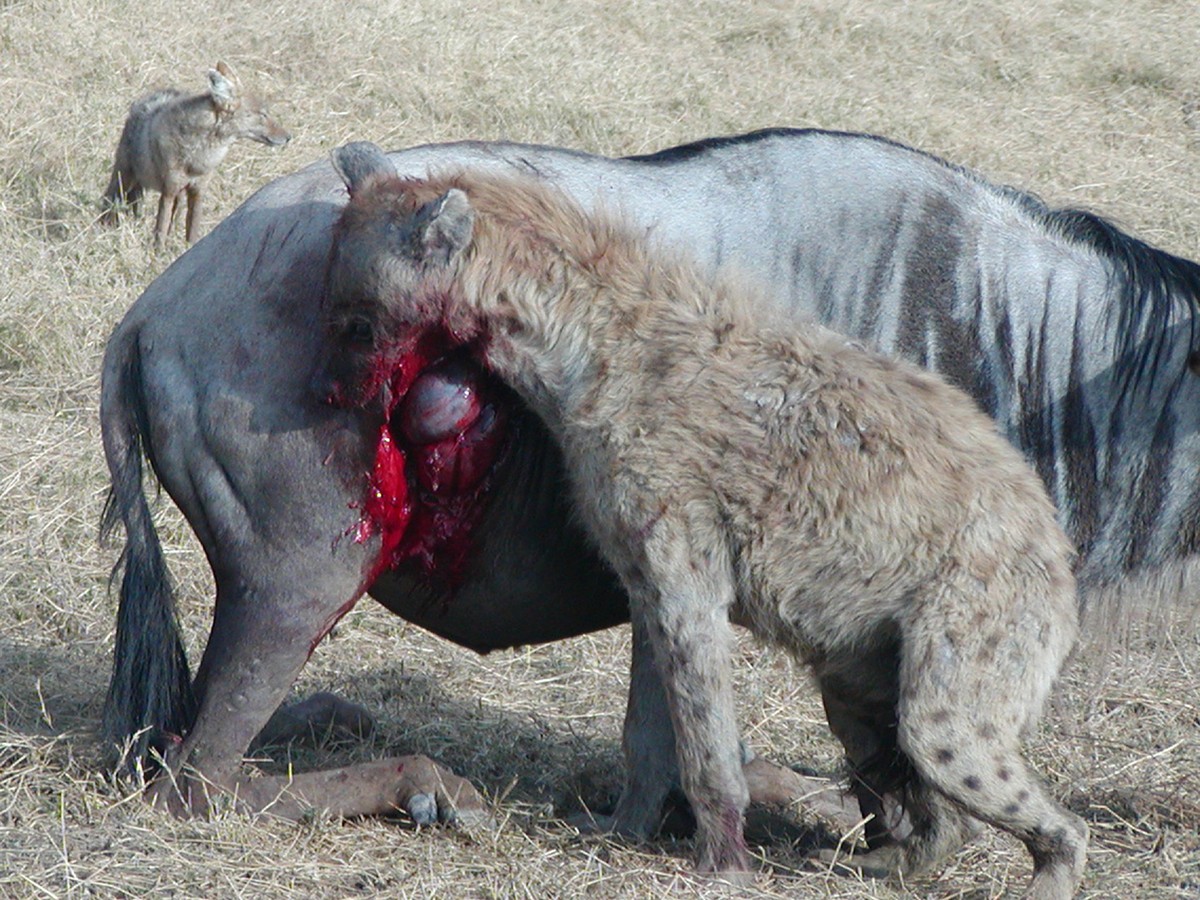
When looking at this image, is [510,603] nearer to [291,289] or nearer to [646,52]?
[291,289]

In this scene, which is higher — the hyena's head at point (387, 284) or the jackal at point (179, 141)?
the hyena's head at point (387, 284)

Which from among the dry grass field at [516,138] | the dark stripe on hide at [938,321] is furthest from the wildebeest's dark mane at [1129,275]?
the dry grass field at [516,138]

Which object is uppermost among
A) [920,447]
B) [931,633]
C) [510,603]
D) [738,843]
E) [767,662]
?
[920,447]

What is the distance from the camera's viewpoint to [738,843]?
11.8ft

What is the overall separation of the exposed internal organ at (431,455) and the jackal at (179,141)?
5.29 metres

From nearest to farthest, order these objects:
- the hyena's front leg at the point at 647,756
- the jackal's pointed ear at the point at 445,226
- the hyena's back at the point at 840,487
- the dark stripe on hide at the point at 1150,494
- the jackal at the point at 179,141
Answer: the hyena's back at the point at 840,487
the jackal's pointed ear at the point at 445,226
the hyena's front leg at the point at 647,756
the dark stripe on hide at the point at 1150,494
the jackal at the point at 179,141

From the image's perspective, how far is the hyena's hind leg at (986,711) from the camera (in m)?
3.36

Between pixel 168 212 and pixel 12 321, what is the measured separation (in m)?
2.48

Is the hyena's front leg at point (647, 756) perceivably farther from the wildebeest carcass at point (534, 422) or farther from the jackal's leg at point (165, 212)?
the jackal's leg at point (165, 212)

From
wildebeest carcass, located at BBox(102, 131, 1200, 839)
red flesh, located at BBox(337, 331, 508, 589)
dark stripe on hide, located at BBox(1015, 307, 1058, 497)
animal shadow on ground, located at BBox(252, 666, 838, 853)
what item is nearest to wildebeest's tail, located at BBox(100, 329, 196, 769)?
wildebeest carcass, located at BBox(102, 131, 1200, 839)

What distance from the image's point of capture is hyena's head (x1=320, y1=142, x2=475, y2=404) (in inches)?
145

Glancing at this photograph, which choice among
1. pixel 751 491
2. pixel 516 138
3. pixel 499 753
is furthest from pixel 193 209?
pixel 751 491

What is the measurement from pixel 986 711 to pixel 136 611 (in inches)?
85.0

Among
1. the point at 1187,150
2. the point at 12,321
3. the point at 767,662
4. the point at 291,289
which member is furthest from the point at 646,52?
the point at 291,289
